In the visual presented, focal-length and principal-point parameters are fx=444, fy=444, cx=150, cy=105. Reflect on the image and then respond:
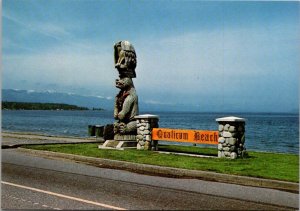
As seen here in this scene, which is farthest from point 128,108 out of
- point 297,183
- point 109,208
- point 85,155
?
point 109,208

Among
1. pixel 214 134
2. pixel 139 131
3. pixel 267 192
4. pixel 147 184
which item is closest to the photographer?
pixel 267 192

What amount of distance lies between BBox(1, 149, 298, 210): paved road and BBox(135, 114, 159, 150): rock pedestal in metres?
4.68

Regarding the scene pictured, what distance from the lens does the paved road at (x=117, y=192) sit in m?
7.71

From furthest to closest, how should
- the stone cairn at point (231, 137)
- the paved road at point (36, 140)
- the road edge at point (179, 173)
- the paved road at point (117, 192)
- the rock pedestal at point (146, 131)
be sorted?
the paved road at point (36, 140) → the rock pedestal at point (146, 131) → the stone cairn at point (231, 137) → the road edge at point (179, 173) → the paved road at point (117, 192)

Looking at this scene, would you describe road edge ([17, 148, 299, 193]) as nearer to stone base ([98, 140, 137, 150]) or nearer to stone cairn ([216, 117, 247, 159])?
stone base ([98, 140, 137, 150])

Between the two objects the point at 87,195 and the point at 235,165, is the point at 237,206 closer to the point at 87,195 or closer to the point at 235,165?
the point at 87,195

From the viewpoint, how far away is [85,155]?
1471cm

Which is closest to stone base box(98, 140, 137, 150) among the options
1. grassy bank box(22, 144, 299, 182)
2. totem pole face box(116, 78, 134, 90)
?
grassy bank box(22, 144, 299, 182)

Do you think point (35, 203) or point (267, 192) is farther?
point (267, 192)

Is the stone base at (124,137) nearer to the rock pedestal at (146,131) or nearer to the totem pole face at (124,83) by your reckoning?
the rock pedestal at (146,131)

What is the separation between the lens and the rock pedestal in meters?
16.6

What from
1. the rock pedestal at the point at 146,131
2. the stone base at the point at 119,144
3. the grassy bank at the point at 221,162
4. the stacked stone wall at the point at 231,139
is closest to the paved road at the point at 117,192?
the grassy bank at the point at 221,162

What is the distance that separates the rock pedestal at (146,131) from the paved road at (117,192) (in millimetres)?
4681

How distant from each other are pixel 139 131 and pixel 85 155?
9.33ft
